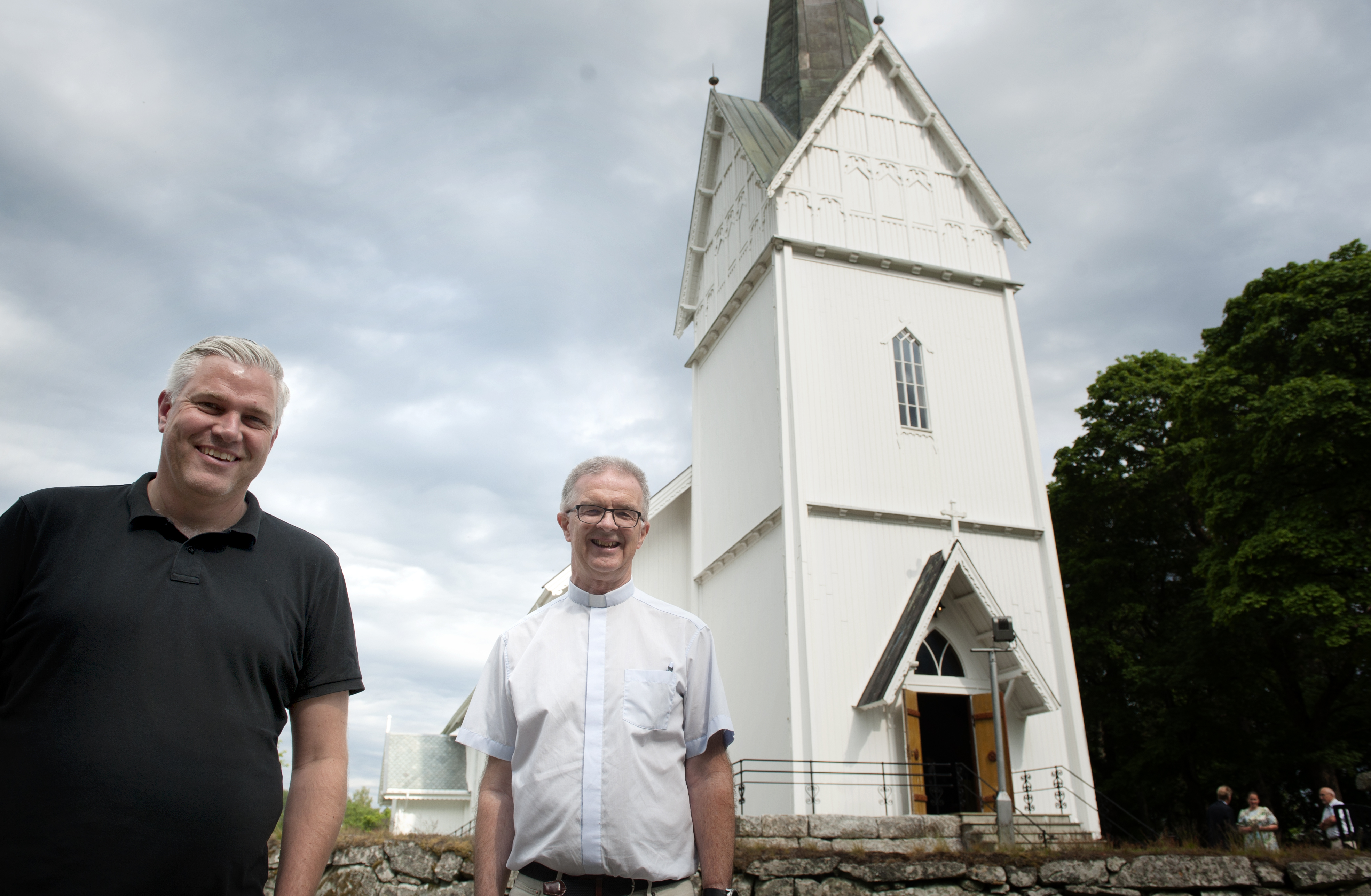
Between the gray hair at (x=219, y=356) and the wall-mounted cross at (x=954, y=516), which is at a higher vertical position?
the wall-mounted cross at (x=954, y=516)

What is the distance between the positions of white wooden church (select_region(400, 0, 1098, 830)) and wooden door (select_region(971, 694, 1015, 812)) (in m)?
0.04

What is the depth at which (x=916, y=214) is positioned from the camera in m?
19.3

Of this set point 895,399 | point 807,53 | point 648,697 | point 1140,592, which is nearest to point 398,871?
point 648,697

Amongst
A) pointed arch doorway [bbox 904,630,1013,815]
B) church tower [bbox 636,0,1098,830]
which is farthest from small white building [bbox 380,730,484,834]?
pointed arch doorway [bbox 904,630,1013,815]

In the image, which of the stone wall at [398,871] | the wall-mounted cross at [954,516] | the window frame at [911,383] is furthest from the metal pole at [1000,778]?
the stone wall at [398,871]

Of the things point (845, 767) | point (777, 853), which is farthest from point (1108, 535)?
point (777, 853)

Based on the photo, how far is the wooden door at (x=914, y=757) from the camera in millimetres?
14320

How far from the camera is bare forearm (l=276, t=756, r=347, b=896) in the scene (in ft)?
8.05

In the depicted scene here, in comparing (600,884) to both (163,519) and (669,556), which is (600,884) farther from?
(669,556)

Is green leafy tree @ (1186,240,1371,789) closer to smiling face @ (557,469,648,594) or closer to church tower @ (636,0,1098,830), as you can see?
church tower @ (636,0,1098,830)

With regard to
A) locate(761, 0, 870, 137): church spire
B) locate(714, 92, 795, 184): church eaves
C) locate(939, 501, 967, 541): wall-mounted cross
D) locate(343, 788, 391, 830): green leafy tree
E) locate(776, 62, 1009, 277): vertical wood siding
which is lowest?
locate(343, 788, 391, 830): green leafy tree

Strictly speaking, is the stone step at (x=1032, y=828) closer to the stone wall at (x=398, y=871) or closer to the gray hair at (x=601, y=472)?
the stone wall at (x=398, y=871)

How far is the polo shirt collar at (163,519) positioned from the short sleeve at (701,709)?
1.57 meters

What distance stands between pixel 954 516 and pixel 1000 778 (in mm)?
4454
